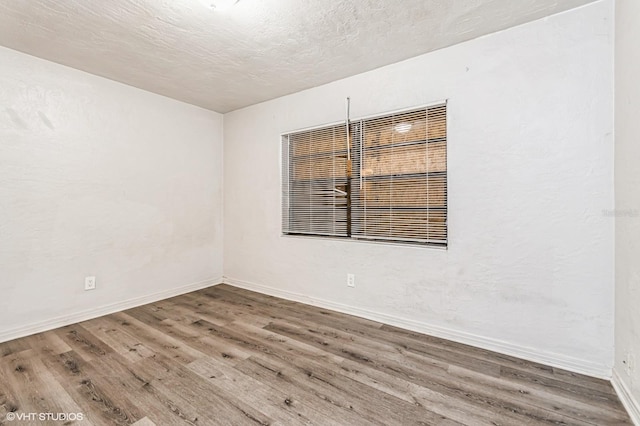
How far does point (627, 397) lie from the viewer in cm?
171

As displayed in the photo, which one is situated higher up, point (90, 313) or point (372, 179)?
point (372, 179)

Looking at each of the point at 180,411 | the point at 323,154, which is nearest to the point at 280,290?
the point at 323,154

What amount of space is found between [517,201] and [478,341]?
1.20 m

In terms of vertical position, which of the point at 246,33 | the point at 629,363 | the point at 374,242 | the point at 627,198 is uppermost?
the point at 246,33

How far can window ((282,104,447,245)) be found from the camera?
2.66 m

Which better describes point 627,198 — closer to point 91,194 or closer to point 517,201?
point 517,201

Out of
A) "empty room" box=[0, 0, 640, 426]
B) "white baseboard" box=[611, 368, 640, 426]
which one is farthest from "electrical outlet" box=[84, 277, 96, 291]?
"white baseboard" box=[611, 368, 640, 426]

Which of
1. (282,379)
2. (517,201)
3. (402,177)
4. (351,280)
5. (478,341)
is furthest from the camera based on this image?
(351,280)

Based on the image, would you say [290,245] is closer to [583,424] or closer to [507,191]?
[507,191]

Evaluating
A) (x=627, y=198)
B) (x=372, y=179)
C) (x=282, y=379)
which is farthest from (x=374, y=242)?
(x=627, y=198)

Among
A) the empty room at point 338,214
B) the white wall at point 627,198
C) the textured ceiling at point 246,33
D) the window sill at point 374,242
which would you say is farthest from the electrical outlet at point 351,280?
the textured ceiling at point 246,33

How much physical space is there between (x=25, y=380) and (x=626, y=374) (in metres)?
3.86

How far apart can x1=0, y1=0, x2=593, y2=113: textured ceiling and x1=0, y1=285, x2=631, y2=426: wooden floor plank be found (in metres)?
2.57

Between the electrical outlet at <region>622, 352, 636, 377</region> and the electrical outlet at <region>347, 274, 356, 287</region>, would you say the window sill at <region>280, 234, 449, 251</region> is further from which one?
the electrical outlet at <region>622, 352, 636, 377</region>
